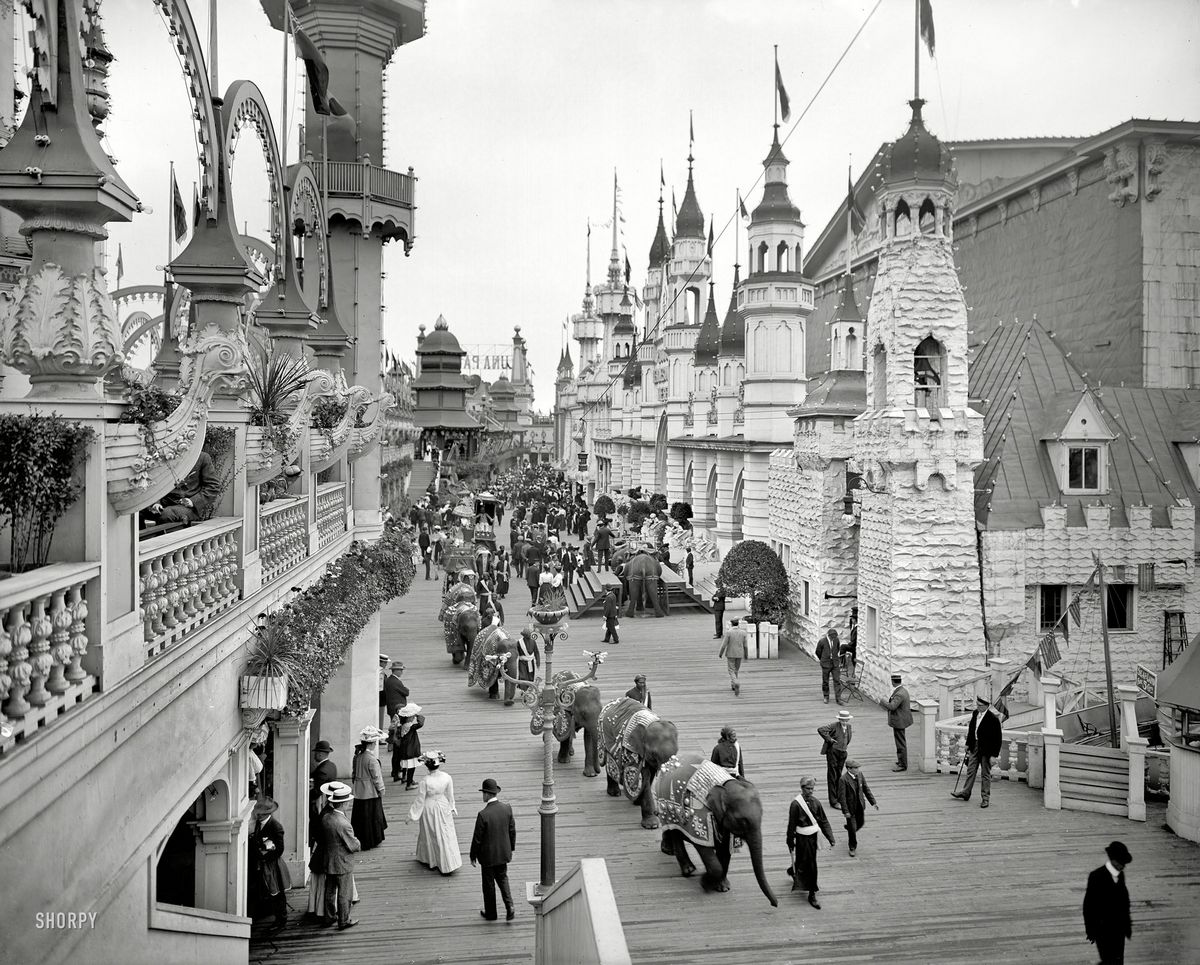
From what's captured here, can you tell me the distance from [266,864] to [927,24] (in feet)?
59.5

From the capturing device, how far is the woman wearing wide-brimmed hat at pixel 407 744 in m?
15.0

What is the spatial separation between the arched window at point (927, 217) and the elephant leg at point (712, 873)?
13.4 meters

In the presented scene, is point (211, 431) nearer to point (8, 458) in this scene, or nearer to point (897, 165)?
point (8, 458)

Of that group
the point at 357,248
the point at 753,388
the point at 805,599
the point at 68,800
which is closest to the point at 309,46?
the point at 357,248

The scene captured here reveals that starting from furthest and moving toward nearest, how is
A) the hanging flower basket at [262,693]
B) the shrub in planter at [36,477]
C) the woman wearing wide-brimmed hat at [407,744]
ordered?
1. the woman wearing wide-brimmed hat at [407,744]
2. the hanging flower basket at [262,693]
3. the shrub in planter at [36,477]

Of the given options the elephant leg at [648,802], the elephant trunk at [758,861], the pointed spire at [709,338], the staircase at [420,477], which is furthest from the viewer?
the staircase at [420,477]

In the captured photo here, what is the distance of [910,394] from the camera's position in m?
20.0

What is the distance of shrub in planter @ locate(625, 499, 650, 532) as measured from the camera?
4628 centimetres

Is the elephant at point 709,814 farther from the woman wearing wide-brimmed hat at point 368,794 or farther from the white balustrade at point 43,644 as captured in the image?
the white balustrade at point 43,644

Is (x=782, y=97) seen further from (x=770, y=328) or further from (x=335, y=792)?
(x=335, y=792)

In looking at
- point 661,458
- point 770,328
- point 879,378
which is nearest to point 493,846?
point 879,378

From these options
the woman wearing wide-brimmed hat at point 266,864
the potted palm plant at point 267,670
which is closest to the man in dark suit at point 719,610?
the woman wearing wide-brimmed hat at point 266,864

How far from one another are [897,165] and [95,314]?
58.0 feet

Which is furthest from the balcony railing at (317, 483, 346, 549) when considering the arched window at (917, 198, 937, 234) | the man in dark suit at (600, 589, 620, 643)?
the man in dark suit at (600, 589, 620, 643)
